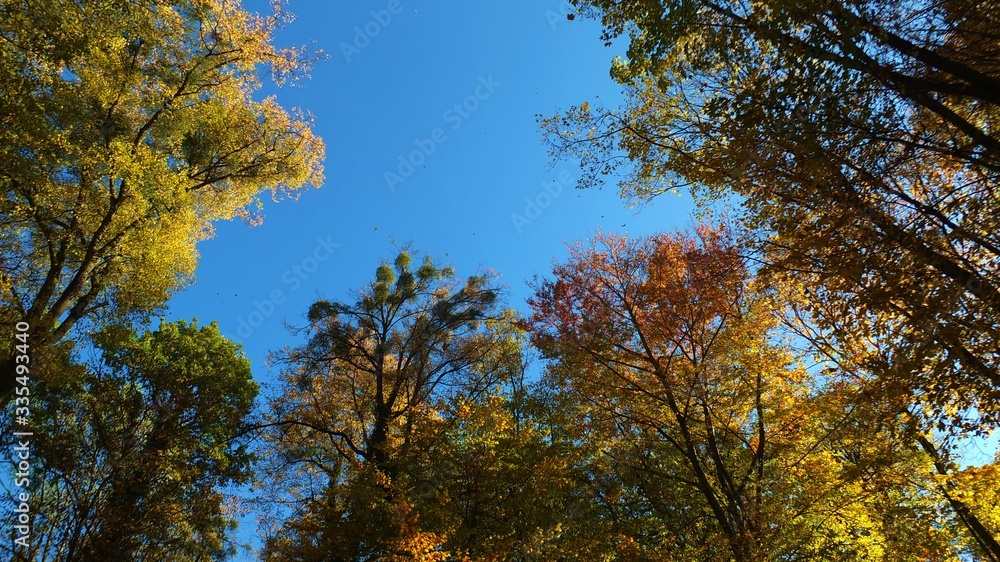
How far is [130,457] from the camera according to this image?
9.08 meters

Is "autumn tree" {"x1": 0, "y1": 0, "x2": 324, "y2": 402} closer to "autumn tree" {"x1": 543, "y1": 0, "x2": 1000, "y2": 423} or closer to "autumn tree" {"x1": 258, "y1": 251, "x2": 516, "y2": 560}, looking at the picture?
"autumn tree" {"x1": 258, "y1": 251, "x2": 516, "y2": 560}

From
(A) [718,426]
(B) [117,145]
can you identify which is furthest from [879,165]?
(B) [117,145]

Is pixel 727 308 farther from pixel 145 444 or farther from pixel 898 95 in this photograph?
pixel 145 444

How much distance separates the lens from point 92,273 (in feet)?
31.1

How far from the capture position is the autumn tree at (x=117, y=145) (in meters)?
6.58

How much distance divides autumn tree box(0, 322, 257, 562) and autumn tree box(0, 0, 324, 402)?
62.2 inches

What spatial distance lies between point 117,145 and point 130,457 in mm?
6281

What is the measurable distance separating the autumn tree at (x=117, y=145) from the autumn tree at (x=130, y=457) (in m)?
1.58

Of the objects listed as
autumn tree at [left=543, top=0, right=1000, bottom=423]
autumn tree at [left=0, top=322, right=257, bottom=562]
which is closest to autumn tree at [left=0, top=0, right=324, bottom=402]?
autumn tree at [left=0, top=322, right=257, bottom=562]

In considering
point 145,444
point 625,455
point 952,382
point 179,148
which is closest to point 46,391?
point 145,444

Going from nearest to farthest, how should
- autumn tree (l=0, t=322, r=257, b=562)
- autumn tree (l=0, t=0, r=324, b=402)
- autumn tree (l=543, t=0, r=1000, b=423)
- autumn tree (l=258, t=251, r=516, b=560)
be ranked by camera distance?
autumn tree (l=543, t=0, r=1000, b=423), autumn tree (l=0, t=0, r=324, b=402), autumn tree (l=0, t=322, r=257, b=562), autumn tree (l=258, t=251, r=516, b=560)

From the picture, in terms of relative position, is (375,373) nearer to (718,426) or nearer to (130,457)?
(130,457)

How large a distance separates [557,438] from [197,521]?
8399mm

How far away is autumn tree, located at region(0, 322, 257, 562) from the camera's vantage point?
8242 millimetres
